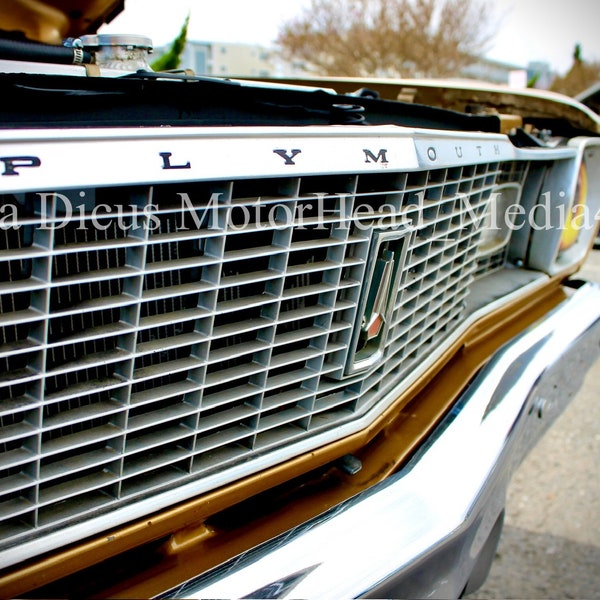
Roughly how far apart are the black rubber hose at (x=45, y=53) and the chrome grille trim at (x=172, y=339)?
1.00m

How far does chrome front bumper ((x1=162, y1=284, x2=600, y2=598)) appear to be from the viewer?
4.09ft

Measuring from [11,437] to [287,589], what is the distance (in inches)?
23.2

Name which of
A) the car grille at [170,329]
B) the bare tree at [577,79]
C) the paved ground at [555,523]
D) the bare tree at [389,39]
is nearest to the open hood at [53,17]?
the car grille at [170,329]

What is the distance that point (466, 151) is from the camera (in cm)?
187

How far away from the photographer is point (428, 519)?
4.78 feet

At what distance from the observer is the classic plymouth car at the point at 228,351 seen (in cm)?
112

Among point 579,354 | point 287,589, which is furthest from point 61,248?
point 579,354

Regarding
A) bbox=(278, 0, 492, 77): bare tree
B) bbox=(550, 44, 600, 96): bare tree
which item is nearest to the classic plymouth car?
bbox=(278, 0, 492, 77): bare tree

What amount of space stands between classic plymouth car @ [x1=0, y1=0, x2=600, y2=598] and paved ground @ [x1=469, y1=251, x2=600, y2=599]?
370 millimetres

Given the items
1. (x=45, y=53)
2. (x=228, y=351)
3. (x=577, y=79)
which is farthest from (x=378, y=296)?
(x=577, y=79)

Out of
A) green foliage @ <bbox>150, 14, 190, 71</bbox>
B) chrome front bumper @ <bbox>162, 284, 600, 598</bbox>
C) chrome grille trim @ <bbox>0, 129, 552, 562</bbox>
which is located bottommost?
chrome front bumper @ <bbox>162, 284, 600, 598</bbox>

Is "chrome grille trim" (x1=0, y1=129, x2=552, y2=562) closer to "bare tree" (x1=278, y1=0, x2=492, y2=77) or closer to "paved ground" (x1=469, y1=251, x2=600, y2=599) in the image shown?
"paved ground" (x1=469, y1=251, x2=600, y2=599)

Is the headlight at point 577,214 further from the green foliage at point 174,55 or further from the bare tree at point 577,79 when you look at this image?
the bare tree at point 577,79

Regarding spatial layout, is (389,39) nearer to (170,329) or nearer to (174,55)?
(174,55)
